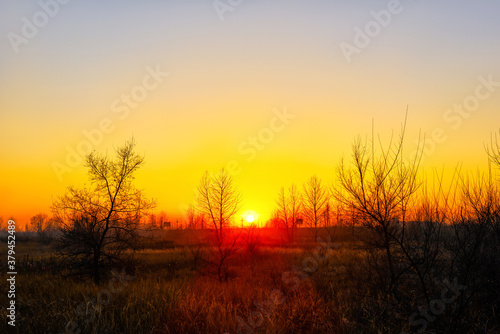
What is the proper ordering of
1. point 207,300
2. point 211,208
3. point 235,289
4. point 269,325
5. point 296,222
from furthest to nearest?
1. point 296,222
2. point 211,208
3. point 235,289
4. point 207,300
5. point 269,325

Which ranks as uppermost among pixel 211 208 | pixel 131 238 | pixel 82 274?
pixel 211 208

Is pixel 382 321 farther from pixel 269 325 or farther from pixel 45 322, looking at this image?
pixel 45 322

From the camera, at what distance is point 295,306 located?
25.4 ft

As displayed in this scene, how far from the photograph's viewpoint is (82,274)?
14070 millimetres

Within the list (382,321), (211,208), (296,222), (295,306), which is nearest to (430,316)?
(382,321)

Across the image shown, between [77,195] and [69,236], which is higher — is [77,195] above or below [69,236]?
above

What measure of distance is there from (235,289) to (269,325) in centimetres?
342

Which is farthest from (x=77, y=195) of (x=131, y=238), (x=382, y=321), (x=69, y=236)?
(x=382, y=321)

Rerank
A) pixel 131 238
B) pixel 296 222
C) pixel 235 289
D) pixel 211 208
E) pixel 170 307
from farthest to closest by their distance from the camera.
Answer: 1. pixel 296 222
2. pixel 211 208
3. pixel 131 238
4. pixel 235 289
5. pixel 170 307

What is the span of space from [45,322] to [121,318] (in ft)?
4.67

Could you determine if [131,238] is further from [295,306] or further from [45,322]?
[295,306]

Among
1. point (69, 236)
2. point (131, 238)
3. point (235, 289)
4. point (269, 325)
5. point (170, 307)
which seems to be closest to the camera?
point (269, 325)

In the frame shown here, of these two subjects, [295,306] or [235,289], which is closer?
[295,306]

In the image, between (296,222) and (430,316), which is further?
(296,222)
